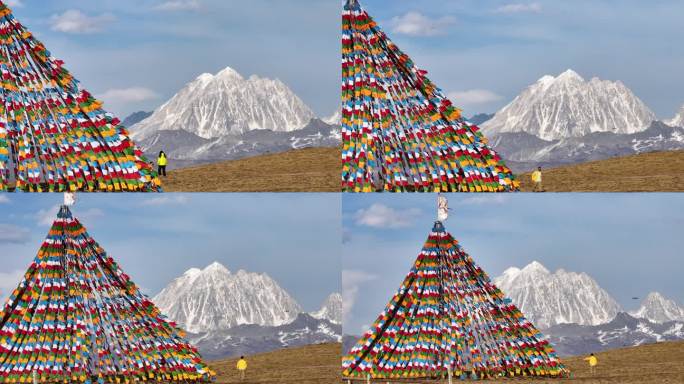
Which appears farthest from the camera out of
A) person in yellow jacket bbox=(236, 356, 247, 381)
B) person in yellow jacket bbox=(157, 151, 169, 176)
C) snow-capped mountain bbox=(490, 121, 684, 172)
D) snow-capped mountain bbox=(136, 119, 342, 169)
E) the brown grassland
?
snow-capped mountain bbox=(490, 121, 684, 172)

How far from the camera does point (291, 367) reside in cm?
2711

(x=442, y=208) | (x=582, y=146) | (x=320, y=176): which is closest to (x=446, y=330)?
(x=442, y=208)

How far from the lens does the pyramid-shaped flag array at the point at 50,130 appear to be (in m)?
24.5

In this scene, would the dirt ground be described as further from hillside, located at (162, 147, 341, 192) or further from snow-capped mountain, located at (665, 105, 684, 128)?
snow-capped mountain, located at (665, 105, 684, 128)

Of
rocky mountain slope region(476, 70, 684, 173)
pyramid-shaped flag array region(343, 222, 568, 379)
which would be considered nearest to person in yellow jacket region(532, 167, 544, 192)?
rocky mountain slope region(476, 70, 684, 173)

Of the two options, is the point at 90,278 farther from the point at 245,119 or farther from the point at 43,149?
the point at 245,119

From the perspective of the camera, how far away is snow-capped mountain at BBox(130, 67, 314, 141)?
30969 mm

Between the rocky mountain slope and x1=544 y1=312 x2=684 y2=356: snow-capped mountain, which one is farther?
the rocky mountain slope

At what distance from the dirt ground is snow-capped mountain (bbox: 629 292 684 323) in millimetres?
841

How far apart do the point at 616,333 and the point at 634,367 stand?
4063 mm

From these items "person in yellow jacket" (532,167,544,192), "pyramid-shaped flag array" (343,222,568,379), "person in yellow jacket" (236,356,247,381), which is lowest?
"person in yellow jacket" (236,356,247,381)

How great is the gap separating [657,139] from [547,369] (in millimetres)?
14938

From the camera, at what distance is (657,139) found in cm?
3716

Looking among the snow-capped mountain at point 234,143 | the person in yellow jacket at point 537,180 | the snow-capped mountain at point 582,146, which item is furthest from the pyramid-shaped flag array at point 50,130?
the snow-capped mountain at point 582,146
